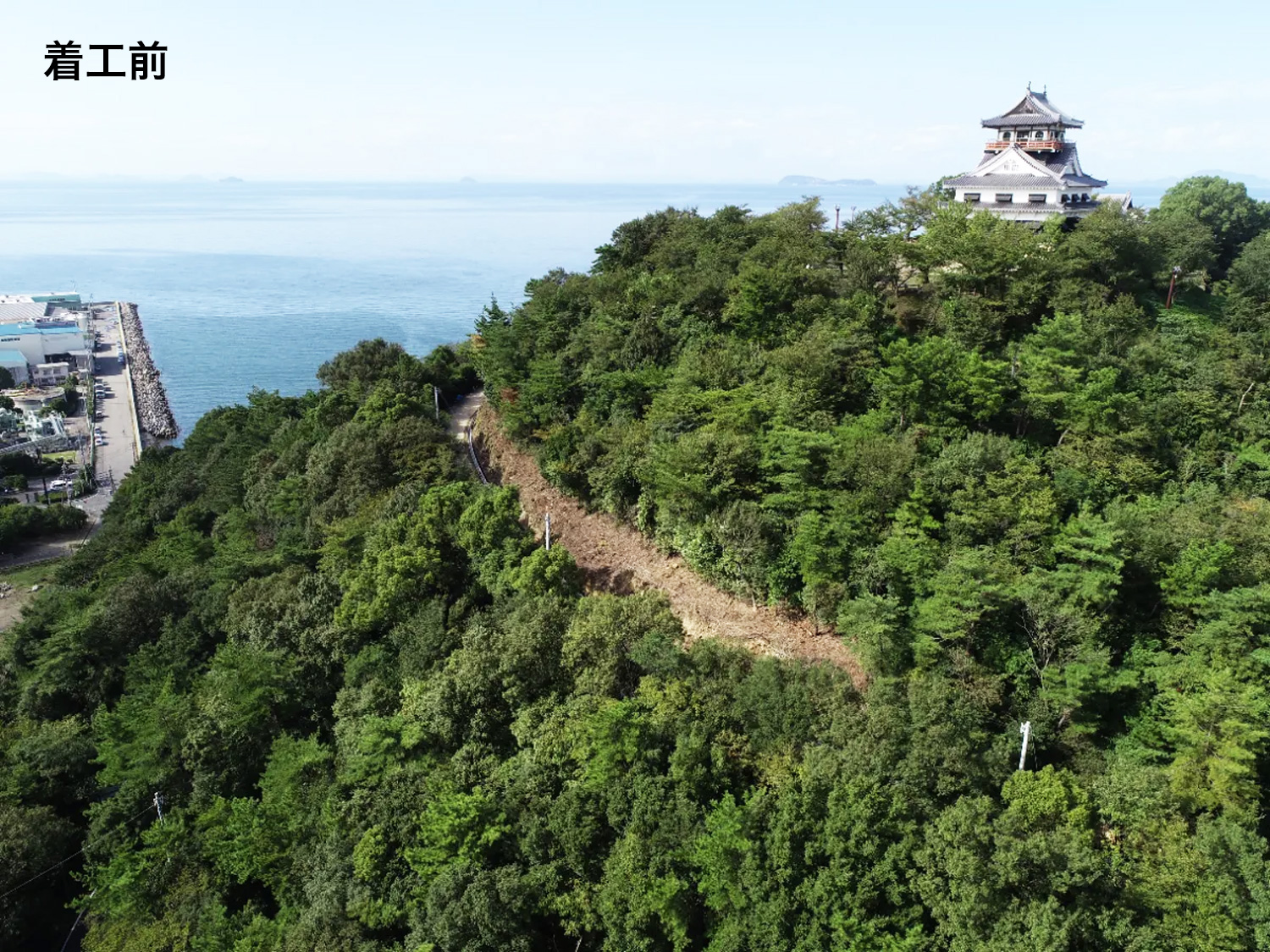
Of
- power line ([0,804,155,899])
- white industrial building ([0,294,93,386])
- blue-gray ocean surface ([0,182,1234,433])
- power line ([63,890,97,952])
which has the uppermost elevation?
blue-gray ocean surface ([0,182,1234,433])

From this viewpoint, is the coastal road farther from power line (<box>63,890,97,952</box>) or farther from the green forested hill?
power line (<box>63,890,97,952</box>)

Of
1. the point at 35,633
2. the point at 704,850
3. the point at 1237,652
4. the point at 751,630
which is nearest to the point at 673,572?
the point at 751,630

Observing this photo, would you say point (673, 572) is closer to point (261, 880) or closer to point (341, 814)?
point (341, 814)

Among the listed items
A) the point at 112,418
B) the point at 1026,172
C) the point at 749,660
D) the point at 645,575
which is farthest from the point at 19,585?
the point at 1026,172

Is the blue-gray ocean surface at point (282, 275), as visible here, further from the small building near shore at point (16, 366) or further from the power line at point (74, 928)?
the power line at point (74, 928)

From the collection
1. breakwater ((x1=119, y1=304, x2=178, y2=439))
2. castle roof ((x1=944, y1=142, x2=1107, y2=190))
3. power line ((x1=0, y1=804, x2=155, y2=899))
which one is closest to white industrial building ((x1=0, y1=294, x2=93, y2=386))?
breakwater ((x1=119, y1=304, x2=178, y2=439))
